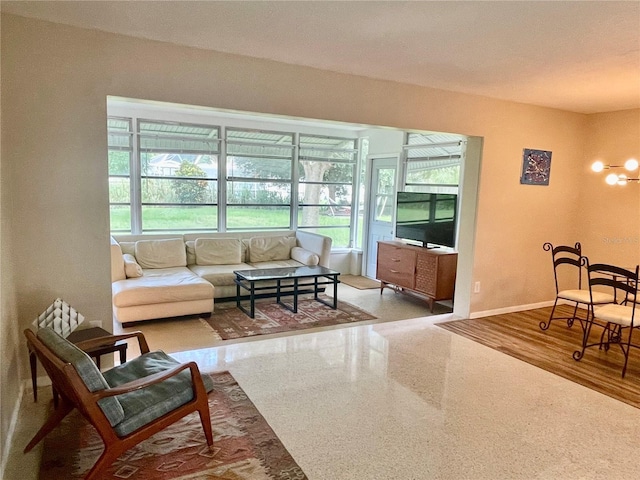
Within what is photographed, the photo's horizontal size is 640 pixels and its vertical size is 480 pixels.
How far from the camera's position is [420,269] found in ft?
18.0

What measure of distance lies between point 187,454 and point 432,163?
16.3ft

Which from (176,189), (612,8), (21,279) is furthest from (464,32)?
(176,189)

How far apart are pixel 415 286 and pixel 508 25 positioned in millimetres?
3559

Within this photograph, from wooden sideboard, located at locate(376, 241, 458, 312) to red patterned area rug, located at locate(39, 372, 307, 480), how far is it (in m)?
3.23

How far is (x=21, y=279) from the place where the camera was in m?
2.82

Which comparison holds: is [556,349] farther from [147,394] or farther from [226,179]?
[226,179]

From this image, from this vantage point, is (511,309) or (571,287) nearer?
(511,309)

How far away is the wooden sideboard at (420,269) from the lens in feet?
17.3

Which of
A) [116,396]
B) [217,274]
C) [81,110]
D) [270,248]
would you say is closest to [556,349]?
[116,396]

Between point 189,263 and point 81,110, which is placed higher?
point 81,110

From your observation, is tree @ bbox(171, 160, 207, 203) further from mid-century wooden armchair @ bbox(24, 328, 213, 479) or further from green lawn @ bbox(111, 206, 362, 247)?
mid-century wooden armchair @ bbox(24, 328, 213, 479)

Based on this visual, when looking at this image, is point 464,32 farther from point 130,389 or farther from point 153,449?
point 153,449

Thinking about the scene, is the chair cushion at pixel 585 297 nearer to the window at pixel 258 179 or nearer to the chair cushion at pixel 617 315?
the chair cushion at pixel 617 315

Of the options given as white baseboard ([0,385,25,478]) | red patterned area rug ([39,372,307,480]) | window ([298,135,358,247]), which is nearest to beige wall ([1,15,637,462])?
white baseboard ([0,385,25,478])
